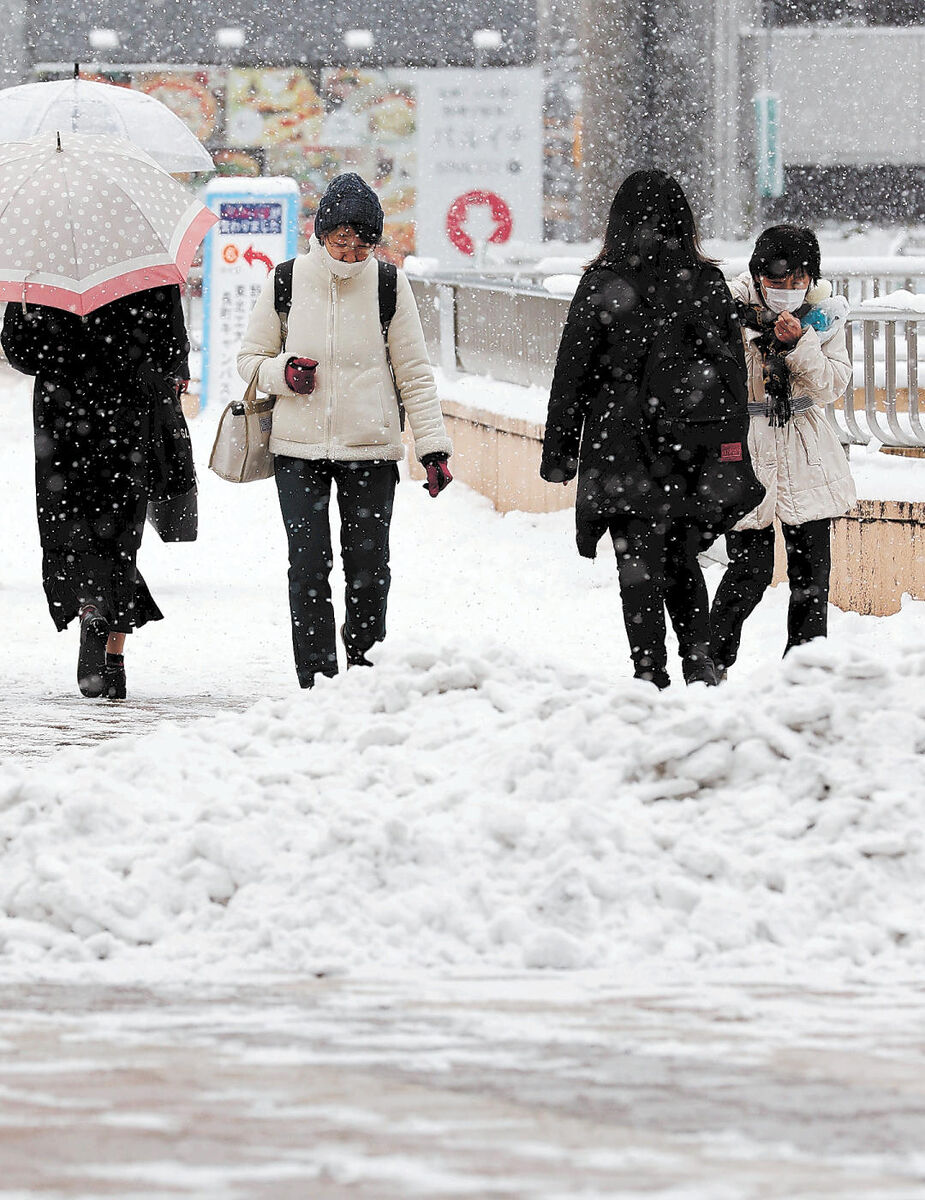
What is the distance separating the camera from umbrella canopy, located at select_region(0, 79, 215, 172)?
395 inches

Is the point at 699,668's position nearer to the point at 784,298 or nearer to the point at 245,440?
the point at 784,298

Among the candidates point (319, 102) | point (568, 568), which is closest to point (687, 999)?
point (568, 568)

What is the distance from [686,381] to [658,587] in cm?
67

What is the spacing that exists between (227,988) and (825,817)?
1.41 metres

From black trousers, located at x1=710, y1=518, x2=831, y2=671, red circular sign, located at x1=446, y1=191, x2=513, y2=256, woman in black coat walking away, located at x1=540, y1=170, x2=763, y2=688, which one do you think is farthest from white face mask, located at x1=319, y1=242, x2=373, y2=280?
red circular sign, located at x1=446, y1=191, x2=513, y2=256

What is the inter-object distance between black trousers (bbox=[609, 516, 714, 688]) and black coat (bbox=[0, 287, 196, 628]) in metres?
1.85

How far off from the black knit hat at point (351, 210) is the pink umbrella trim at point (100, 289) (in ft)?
2.70

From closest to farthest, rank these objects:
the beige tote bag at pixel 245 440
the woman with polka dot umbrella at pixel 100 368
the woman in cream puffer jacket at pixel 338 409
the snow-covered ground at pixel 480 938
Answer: the snow-covered ground at pixel 480 938 → the woman in cream puffer jacket at pixel 338 409 → the beige tote bag at pixel 245 440 → the woman with polka dot umbrella at pixel 100 368

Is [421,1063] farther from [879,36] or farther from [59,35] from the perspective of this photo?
[879,36]

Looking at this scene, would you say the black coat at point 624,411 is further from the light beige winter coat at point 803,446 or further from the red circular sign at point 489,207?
the red circular sign at point 489,207

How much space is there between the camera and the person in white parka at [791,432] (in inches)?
291

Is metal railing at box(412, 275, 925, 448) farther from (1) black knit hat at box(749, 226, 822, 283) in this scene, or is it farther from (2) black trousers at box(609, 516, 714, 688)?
(2) black trousers at box(609, 516, 714, 688)

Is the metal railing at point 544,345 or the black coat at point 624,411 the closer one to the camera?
the black coat at point 624,411

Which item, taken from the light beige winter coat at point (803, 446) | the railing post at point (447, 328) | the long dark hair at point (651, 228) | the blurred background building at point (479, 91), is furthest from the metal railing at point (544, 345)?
the blurred background building at point (479, 91)
